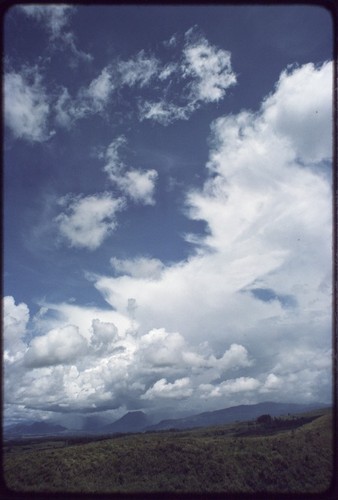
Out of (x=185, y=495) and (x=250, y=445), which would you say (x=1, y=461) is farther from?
(x=250, y=445)

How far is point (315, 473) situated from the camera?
23.9 meters

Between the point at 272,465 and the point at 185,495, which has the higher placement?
the point at 185,495

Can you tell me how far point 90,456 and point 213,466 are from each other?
309 inches

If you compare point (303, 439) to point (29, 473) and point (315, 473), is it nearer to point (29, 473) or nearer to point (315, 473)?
point (315, 473)

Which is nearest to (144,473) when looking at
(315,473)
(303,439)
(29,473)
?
(29,473)

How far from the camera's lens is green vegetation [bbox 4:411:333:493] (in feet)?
64.3

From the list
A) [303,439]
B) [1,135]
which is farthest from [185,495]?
[303,439]

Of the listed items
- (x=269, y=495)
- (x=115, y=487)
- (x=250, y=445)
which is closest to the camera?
(x=269, y=495)

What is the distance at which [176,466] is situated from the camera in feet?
75.6

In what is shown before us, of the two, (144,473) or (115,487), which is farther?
(144,473)

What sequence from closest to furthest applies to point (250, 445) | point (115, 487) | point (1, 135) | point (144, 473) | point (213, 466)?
point (1, 135) → point (115, 487) → point (144, 473) → point (213, 466) → point (250, 445)

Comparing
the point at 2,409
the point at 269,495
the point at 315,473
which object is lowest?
A: the point at 315,473

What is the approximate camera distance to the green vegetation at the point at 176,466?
772 inches

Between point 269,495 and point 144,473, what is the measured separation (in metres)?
21.3
